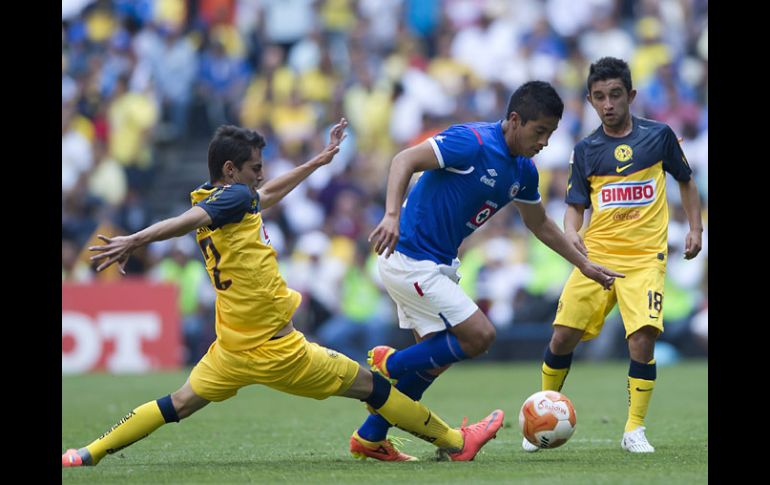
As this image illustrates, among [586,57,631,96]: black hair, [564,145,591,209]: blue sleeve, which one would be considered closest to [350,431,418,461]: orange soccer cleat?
[564,145,591,209]: blue sleeve

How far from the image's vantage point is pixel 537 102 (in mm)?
7547

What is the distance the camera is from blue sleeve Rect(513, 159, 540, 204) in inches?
312

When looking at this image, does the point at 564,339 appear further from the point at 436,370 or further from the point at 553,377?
the point at 436,370

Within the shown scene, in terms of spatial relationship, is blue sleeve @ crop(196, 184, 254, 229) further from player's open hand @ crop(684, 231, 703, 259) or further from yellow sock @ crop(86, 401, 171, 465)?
player's open hand @ crop(684, 231, 703, 259)

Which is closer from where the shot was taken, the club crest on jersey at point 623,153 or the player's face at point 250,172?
the player's face at point 250,172

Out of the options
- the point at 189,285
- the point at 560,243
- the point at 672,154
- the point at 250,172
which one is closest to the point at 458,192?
the point at 560,243

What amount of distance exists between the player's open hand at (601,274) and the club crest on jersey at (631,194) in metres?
0.82

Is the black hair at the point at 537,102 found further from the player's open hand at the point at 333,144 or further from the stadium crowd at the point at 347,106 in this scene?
the stadium crowd at the point at 347,106

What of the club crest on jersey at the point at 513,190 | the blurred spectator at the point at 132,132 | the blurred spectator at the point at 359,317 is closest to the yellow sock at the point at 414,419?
the club crest on jersey at the point at 513,190

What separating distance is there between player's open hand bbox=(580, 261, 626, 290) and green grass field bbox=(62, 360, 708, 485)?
1.10 metres

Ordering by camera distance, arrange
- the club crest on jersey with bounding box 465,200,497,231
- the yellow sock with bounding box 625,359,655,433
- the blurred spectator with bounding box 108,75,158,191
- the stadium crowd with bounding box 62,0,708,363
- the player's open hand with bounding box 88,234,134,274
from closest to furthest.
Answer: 1. the player's open hand with bounding box 88,234,134,274
2. the club crest on jersey with bounding box 465,200,497,231
3. the yellow sock with bounding box 625,359,655,433
4. the stadium crowd with bounding box 62,0,708,363
5. the blurred spectator with bounding box 108,75,158,191

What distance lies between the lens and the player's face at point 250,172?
290 inches
